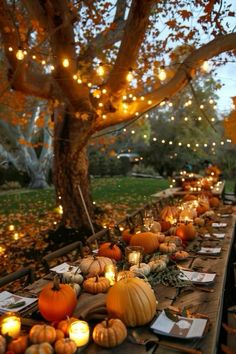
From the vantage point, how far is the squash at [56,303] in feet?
6.51

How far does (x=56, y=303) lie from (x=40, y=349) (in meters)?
0.38

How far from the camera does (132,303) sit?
1949 mm

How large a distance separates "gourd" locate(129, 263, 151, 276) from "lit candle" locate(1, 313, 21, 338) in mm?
924

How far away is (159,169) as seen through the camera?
23719 millimetres

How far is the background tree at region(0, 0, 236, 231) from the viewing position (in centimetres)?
519

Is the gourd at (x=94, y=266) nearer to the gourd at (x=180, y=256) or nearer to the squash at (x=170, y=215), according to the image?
the gourd at (x=180, y=256)

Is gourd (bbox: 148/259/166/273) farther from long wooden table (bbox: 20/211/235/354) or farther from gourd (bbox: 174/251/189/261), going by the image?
gourd (bbox: 174/251/189/261)

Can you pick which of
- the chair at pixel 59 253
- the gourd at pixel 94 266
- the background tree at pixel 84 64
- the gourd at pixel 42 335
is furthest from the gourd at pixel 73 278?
the background tree at pixel 84 64

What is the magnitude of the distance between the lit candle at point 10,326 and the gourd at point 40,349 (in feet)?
0.60

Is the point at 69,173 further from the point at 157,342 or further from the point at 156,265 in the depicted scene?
the point at 157,342

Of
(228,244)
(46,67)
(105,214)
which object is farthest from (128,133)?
(228,244)

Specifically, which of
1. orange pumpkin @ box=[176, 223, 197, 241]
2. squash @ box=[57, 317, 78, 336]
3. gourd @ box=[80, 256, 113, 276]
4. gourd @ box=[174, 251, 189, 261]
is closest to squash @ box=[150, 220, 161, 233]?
orange pumpkin @ box=[176, 223, 197, 241]

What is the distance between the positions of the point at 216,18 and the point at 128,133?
2068 centimetres

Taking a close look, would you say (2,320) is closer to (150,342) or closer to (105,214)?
(150,342)
